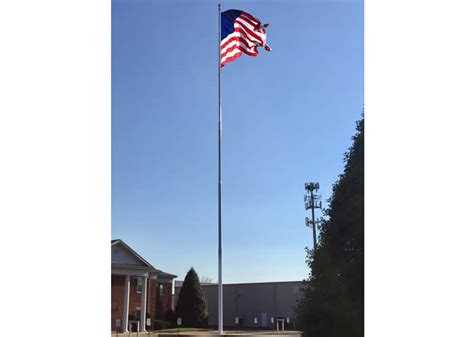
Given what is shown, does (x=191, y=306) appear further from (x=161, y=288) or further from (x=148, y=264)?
(x=148, y=264)

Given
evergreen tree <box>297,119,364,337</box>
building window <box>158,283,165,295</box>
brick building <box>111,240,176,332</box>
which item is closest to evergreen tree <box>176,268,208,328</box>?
brick building <box>111,240,176,332</box>

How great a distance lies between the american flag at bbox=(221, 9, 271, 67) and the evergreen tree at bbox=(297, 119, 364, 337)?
3.04m

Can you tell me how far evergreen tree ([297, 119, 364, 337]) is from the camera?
9234 millimetres

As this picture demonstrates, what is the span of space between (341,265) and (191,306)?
1705 cm

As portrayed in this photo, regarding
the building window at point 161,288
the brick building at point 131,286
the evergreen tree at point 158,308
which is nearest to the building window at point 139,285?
the brick building at point 131,286

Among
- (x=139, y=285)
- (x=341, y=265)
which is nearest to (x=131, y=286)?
(x=139, y=285)

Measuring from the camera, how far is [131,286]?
976 inches
